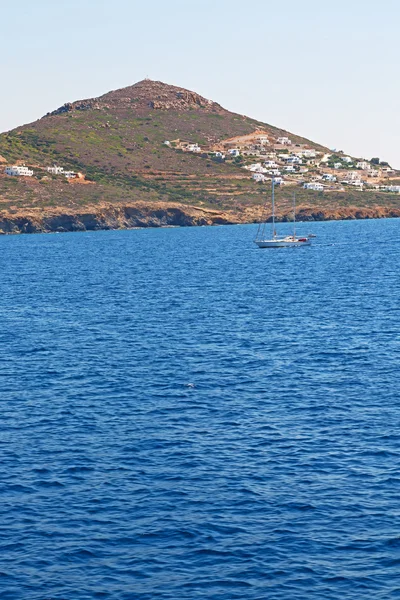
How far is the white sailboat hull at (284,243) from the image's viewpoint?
7298 inches

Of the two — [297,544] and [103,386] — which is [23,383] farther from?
[297,544]

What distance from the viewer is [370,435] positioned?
4312 cm

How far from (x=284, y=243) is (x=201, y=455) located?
14796 cm

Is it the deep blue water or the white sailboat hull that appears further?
the white sailboat hull

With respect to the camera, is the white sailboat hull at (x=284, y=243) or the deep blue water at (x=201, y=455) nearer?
the deep blue water at (x=201, y=455)

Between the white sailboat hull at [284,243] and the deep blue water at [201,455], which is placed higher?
the white sailboat hull at [284,243]

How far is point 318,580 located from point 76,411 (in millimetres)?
23470

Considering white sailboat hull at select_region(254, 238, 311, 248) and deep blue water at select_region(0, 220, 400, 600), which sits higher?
white sailboat hull at select_region(254, 238, 311, 248)

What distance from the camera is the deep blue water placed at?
29.4 meters

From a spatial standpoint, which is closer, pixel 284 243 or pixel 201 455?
pixel 201 455

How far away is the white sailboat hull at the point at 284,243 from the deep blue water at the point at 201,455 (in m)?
96.6

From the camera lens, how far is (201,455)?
135 feet

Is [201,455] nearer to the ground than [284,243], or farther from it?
nearer to the ground

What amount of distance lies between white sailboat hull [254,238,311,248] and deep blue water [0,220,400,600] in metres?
96.6
